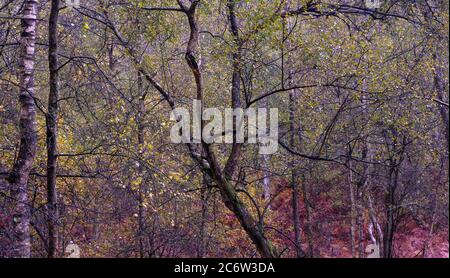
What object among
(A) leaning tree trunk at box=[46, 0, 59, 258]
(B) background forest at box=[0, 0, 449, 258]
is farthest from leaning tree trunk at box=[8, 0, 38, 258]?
(A) leaning tree trunk at box=[46, 0, 59, 258]

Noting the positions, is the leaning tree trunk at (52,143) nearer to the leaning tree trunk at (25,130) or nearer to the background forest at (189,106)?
the background forest at (189,106)

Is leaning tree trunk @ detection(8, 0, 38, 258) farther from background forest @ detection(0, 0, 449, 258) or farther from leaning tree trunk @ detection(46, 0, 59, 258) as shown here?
leaning tree trunk @ detection(46, 0, 59, 258)

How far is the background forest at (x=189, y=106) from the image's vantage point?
6.10 meters

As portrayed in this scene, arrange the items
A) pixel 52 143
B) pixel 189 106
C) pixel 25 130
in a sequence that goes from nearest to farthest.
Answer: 1. pixel 25 130
2. pixel 52 143
3. pixel 189 106

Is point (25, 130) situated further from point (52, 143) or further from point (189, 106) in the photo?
point (189, 106)

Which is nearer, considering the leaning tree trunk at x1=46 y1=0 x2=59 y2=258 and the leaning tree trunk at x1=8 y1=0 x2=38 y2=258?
the leaning tree trunk at x1=8 y1=0 x2=38 y2=258

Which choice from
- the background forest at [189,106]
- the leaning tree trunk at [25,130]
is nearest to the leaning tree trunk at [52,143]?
the background forest at [189,106]

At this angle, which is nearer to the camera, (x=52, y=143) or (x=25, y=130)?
(x=25, y=130)

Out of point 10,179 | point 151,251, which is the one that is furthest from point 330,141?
point 10,179

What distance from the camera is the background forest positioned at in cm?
610

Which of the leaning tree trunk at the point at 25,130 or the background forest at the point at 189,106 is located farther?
the background forest at the point at 189,106

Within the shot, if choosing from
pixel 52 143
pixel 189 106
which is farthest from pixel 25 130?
pixel 189 106

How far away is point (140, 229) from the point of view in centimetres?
980

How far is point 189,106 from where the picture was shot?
373 inches
